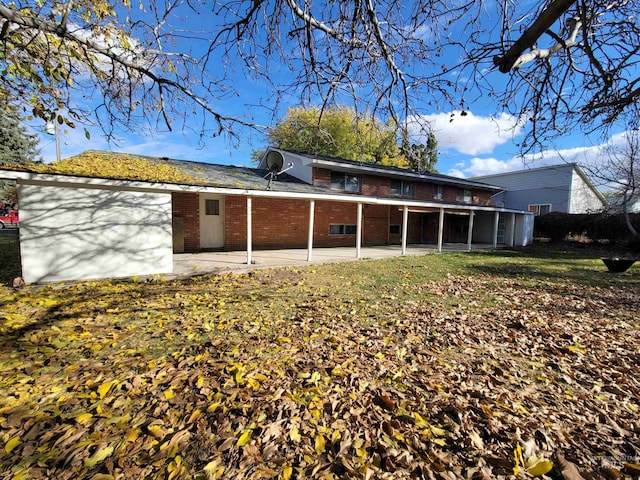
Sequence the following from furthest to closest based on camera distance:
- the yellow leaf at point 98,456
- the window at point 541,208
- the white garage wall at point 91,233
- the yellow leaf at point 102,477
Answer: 1. the window at point 541,208
2. the white garage wall at point 91,233
3. the yellow leaf at point 98,456
4. the yellow leaf at point 102,477

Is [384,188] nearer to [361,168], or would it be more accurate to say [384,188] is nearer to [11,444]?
[361,168]

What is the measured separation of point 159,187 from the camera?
8055 millimetres

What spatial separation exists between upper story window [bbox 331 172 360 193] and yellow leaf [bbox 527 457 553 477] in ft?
49.7

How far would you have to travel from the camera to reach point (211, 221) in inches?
516

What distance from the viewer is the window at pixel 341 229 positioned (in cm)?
1657

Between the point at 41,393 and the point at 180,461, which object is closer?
the point at 180,461

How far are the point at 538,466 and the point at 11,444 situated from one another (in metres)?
3.97

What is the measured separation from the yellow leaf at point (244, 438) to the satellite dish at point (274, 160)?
16.1 metres

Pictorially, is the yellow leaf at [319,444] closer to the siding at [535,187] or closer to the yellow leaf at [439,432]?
the yellow leaf at [439,432]

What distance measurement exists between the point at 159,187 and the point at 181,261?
3.26 metres

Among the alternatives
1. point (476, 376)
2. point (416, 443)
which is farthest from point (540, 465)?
point (476, 376)

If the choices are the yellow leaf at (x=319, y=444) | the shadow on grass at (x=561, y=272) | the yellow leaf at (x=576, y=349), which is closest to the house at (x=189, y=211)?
the shadow on grass at (x=561, y=272)

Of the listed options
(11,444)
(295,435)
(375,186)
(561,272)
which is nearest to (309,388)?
(295,435)

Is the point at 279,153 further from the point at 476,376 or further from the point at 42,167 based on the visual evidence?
the point at 476,376
